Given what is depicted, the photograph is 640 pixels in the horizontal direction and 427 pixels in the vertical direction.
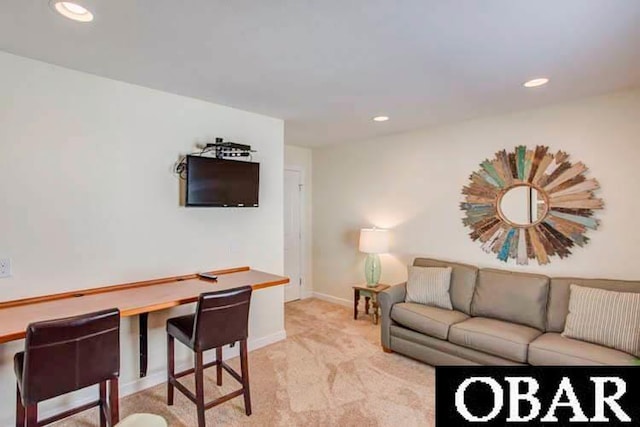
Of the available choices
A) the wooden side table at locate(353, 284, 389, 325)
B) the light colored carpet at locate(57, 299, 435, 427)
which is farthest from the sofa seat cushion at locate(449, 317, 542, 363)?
the wooden side table at locate(353, 284, 389, 325)

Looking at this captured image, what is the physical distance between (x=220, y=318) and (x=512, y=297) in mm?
2508

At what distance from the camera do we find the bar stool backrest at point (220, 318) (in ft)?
7.21

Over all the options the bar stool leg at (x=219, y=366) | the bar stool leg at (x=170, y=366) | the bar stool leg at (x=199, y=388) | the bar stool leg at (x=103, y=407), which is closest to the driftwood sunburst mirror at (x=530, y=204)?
the bar stool leg at (x=219, y=366)

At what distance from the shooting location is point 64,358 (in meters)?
1.73

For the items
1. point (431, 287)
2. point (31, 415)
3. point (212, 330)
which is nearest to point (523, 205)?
point (431, 287)

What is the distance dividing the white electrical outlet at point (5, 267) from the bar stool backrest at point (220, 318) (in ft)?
4.06

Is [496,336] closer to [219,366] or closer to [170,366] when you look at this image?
[219,366]

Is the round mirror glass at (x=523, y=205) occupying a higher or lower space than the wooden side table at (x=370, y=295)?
higher

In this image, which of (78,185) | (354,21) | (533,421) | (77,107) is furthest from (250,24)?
(533,421)

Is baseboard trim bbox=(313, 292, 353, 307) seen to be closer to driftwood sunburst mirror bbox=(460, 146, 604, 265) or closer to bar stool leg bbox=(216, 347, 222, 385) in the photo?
driftwood sunburst mirror bbox=(460, 146, 604, 265)

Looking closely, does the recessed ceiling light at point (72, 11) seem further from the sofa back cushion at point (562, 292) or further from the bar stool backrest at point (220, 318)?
the sofa back cushion at point (562, 292)

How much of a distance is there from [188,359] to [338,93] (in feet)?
8.75

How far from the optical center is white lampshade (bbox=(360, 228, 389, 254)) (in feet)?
14.3

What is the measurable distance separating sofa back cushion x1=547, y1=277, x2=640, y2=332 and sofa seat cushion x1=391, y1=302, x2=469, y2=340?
2.22ft
